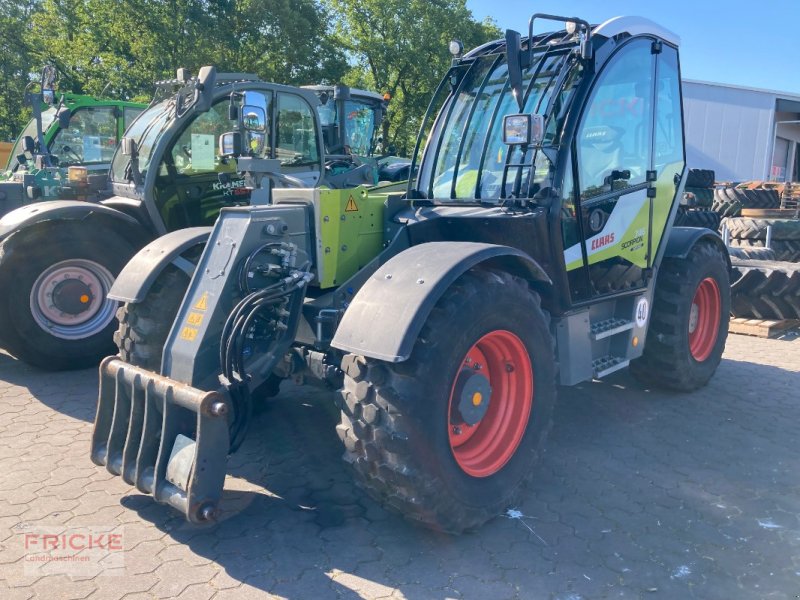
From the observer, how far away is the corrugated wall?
23531 mm

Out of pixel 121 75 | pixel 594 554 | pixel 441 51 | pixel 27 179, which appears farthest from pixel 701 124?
pixel 594 554

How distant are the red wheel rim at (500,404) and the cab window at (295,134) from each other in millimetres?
4303

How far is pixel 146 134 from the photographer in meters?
6.84

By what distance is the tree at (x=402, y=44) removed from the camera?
26109 mm

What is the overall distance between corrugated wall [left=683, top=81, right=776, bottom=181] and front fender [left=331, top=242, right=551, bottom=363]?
2297cm

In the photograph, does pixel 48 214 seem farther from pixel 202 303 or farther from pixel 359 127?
pixel 359 127

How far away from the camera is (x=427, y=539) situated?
3.20 meters

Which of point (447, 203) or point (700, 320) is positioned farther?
point (700, 320)

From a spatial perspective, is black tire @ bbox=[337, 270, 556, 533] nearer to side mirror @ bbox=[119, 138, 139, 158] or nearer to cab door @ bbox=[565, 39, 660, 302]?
cab door @ bbox=[565, 39, 660, 302]

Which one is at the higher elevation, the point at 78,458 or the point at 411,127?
the point at 411,127

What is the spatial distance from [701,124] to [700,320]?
813 inches

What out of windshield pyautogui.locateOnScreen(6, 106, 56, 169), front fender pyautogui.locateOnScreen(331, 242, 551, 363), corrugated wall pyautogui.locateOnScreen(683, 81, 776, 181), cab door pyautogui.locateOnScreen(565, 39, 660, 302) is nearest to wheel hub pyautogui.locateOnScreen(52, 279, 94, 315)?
front fender pyautogui.locateOnScreen(331, 242, 551, 363)

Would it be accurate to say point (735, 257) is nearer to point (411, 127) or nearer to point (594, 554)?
point (594, 554)

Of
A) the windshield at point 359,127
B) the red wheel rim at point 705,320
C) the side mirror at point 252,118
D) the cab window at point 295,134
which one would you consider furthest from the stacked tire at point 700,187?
the side mirror at point 252,118
